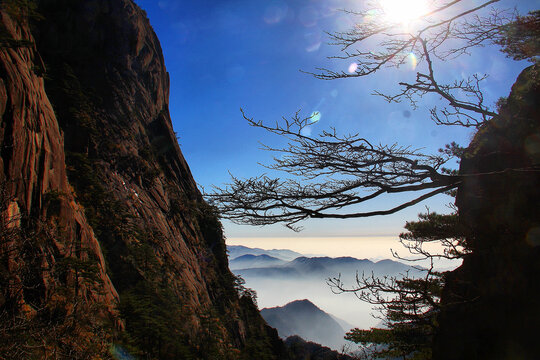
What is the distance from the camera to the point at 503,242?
462 centimetres

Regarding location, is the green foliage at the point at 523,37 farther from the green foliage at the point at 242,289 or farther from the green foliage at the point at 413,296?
the green foliage at the point at 242,289

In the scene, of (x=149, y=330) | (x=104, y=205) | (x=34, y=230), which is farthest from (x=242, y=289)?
(x=34, y=230)

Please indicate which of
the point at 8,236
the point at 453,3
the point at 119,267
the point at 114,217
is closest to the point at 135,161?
the point at 114,217

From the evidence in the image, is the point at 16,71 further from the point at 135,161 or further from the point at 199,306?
the point at 199,306

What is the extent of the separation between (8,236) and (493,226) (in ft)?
25.2

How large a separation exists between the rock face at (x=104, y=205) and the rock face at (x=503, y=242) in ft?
17.6

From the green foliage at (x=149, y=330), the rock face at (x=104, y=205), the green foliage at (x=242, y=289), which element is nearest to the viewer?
the rock face at (x=104, y=205)

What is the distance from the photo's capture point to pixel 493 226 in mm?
4992

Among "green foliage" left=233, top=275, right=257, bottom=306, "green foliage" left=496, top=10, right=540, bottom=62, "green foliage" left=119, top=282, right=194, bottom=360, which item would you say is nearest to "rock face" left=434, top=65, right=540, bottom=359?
"green foliage" left=496, top=10, right=540, bottom=62

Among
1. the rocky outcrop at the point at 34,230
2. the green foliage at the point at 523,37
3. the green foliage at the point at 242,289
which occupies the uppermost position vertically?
the green foliage at the point at 523,37

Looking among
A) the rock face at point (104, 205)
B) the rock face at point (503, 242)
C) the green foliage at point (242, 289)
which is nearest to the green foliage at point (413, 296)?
the rock face at point (503, 242)

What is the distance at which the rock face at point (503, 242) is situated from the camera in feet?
13.4

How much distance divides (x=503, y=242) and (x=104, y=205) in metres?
9.85

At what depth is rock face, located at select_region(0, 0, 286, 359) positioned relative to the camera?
3.65 meters
